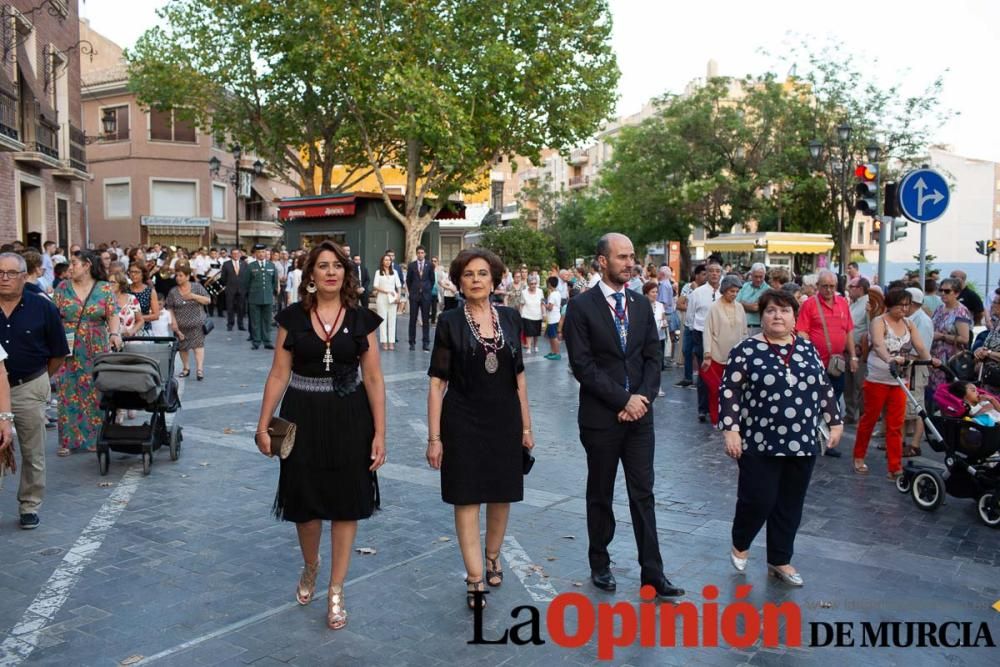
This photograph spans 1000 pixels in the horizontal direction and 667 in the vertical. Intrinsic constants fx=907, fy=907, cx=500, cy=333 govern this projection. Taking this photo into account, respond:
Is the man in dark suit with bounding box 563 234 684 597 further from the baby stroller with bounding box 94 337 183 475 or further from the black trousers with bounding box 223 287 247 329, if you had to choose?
the black trousers with bounding box 223 287 247 329

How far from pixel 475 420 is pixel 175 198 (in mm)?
41572

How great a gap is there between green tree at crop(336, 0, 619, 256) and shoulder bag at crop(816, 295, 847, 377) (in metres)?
18.4

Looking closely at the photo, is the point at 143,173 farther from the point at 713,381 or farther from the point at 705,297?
the point at 713,381

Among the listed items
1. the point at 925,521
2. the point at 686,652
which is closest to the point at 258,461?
the point at 686,652

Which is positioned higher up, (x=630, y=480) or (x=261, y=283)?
(x=261, y=283)

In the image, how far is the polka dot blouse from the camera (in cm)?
509

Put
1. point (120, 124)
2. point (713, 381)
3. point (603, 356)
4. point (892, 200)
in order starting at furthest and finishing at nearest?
point (120, 124)
point (892, 200)
point (713, 381)
point (603, 356)

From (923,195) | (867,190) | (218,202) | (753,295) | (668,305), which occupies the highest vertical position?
(218,202)

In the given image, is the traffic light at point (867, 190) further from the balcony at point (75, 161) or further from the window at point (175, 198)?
the window at point (175, 198)

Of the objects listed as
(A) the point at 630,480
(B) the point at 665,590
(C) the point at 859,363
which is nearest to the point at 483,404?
(A) the point at 630,480

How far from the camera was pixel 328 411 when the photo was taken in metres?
4.48

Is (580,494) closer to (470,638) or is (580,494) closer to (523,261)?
(470,638)

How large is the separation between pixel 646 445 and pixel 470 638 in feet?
4.59

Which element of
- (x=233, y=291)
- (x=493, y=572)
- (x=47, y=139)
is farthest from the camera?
(x=47, y=139)
